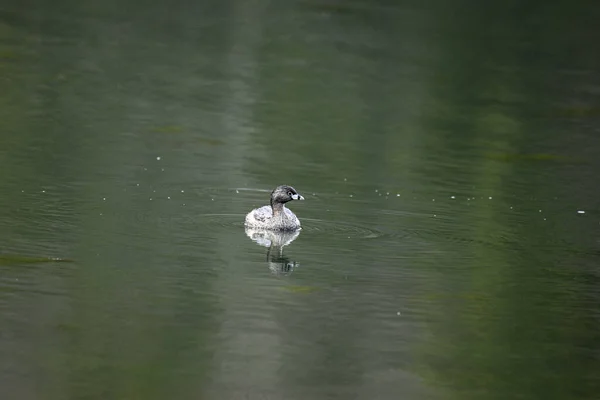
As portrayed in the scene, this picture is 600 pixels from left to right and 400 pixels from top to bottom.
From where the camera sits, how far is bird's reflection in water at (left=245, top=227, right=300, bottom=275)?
39.8 ft

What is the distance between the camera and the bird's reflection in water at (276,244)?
1212 centimetres

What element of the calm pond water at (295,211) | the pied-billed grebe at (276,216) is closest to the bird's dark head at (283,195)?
the pied-billed grebe at (276,216)

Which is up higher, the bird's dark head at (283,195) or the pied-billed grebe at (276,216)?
the bird's dark head at (283,195)

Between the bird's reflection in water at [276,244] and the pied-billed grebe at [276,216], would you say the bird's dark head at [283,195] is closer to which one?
the pied-billed grebe at [276,216]

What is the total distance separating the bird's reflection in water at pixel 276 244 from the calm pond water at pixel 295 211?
40 millimetres

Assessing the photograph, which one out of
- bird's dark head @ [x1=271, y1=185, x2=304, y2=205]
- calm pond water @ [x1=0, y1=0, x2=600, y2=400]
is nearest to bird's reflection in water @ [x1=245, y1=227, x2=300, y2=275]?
calm pond water @ [x1=0, y1=0, x2=600, y2=400]

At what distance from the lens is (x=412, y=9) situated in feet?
101

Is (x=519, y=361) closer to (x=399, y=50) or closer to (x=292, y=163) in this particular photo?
(x=292, y=163)

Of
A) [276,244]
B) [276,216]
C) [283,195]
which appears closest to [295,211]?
[283,195]

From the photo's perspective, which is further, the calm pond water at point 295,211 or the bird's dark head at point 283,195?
the bird's dark head at point 283,195

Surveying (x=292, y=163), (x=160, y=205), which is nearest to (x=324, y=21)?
(x=292, y=163)

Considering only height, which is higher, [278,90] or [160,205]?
[278,90]

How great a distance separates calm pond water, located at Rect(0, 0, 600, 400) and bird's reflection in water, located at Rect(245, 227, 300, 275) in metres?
0.04

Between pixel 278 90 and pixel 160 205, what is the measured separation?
807 cm
